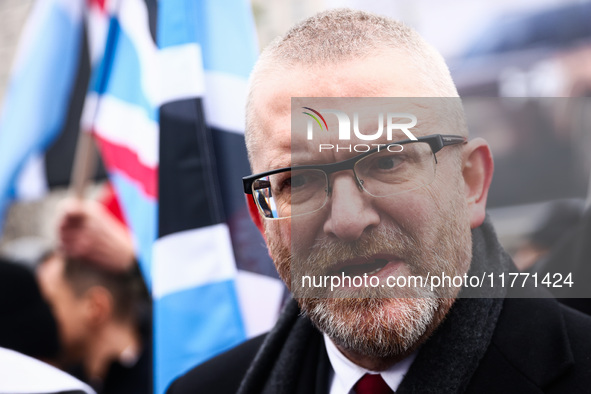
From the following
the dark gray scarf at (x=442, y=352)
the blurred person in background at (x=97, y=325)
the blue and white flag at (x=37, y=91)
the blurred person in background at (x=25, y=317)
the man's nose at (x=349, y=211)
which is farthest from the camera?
the blurred person in background at (x=97, y=325)

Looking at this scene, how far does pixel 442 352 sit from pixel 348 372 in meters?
0.25

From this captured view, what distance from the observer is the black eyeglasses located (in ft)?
4.08

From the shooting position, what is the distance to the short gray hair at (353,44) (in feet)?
4.26

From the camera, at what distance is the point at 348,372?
4.84ft

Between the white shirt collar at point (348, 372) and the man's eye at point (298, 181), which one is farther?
the white shirt collar at point (348, 372)

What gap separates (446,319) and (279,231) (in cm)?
46

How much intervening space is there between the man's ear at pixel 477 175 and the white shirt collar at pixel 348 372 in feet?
1.24

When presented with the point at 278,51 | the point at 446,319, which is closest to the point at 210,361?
the point at 446,319

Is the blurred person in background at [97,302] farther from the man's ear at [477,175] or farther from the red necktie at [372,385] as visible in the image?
the man's ear at [477,175]

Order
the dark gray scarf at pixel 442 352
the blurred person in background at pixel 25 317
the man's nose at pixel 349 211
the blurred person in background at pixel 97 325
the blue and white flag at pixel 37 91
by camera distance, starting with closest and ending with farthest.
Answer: the man's nose at pixel 349 211 → the dark gray scarf at pixel 442 352 → the blurred person in background at pixel 25 317 → the blue and white flag at pixel 37 91 → the blurred person in background at pixel 97 325

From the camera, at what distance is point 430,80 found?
1.30m

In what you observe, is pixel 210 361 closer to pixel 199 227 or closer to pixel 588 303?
pixel 199 227

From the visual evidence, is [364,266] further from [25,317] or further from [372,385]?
[25,317]

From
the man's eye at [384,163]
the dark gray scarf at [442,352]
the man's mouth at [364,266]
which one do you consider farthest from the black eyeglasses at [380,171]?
the dark gray scarf at [442,352]
